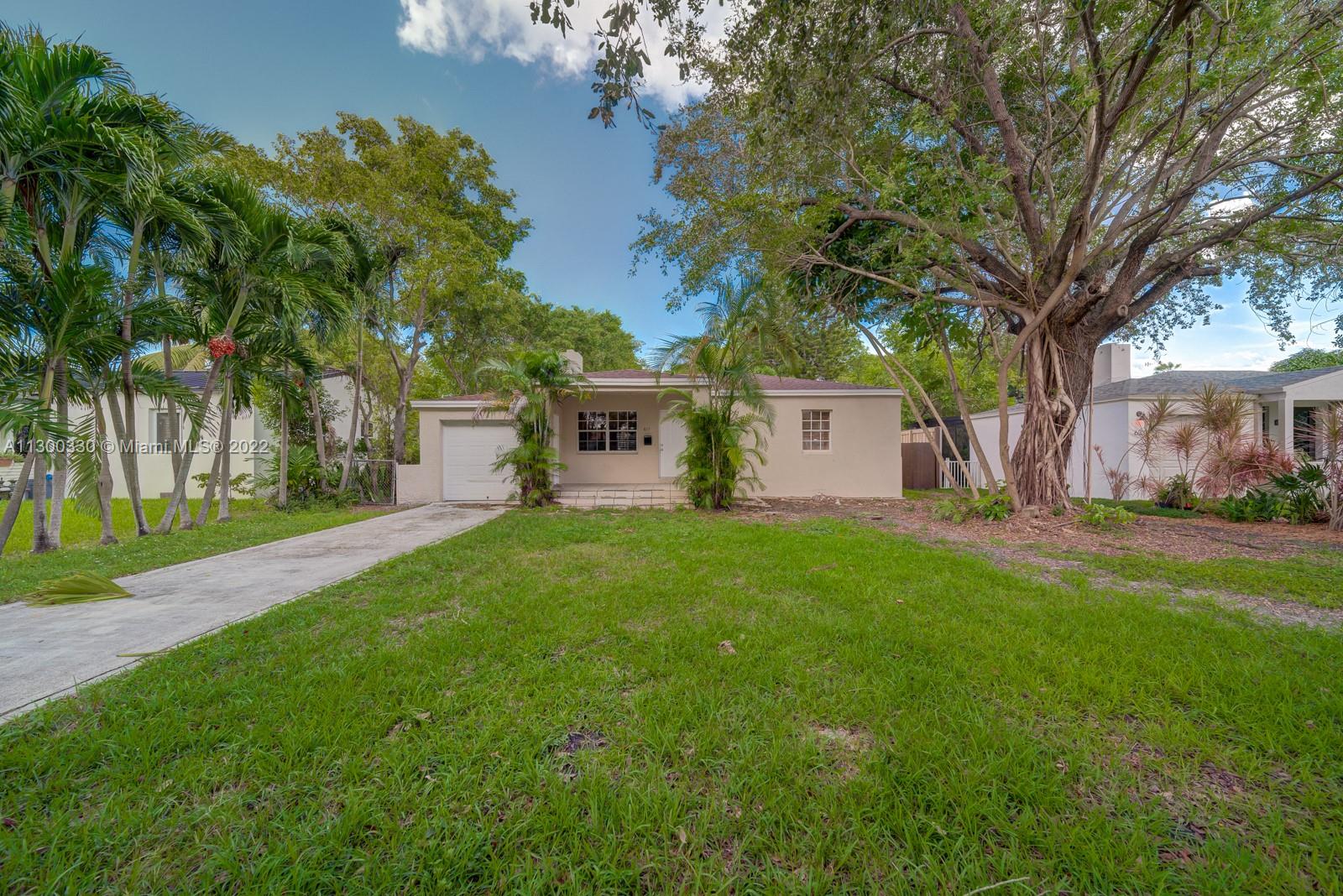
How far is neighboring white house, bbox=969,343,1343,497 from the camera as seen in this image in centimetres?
1112

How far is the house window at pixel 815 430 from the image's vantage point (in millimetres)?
11570

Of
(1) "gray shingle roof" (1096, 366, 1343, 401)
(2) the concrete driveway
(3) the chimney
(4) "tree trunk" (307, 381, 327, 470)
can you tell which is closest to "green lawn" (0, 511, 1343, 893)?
(2) the concrete driveway

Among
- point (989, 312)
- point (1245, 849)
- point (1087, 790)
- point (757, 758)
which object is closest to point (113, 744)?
point (757, 758)

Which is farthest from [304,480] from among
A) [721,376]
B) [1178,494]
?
[1178,494]

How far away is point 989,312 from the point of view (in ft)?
28.8

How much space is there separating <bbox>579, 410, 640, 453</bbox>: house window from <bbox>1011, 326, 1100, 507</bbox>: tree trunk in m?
8.16

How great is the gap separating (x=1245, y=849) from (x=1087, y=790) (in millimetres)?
372

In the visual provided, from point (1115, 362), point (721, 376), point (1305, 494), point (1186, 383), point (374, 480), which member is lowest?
point (1305, 494)

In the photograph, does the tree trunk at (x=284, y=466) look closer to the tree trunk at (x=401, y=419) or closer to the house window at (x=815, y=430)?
the tree trunk at (x=401, y=419)

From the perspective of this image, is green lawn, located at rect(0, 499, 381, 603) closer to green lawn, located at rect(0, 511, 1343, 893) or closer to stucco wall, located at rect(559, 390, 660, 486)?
green lawn, located at rect(0, 511, 1343, 893)

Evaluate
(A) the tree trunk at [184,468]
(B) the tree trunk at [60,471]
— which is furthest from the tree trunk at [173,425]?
(B) the tree trunk at [60,471]

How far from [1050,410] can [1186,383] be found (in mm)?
8030

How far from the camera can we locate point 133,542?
657cm

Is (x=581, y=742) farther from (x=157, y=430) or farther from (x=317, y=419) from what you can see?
(x=157, y=430)
